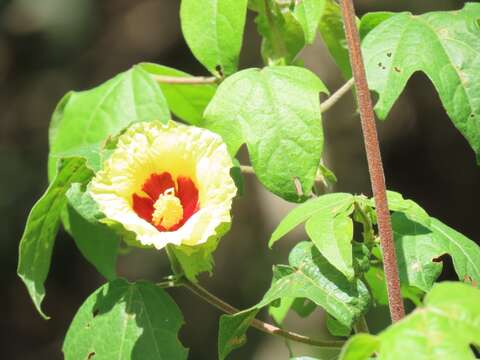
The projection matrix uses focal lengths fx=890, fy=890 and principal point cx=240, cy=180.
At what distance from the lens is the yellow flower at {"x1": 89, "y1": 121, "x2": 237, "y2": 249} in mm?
1064

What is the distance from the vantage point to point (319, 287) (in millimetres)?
1031

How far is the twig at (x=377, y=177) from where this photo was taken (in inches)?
38.6

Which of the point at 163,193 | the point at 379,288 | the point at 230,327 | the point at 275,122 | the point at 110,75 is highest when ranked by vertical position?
the point at 275,122

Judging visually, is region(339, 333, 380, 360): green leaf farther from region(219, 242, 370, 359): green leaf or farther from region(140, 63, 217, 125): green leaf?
region(140, 63, 217, 125): green leaf

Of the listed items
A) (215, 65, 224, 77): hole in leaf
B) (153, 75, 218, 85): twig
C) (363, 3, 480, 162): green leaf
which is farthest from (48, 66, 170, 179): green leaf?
(363, 3, 480, 162): green leaf

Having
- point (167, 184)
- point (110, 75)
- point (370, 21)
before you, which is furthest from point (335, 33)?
point (110, 75)

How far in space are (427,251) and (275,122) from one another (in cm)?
24

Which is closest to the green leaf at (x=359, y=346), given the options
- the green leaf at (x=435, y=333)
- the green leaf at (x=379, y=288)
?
the green leaf at (x=435, y=333)

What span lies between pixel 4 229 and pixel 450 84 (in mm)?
3257

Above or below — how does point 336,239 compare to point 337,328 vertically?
above

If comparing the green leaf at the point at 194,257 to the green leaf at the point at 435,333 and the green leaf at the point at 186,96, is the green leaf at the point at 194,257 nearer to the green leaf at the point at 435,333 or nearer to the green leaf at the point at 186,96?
the green leaf at the point at 435,333

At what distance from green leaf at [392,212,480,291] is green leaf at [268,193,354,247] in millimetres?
106

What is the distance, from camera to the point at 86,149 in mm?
1218

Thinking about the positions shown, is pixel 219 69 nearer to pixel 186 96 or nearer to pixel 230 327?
pixel 186 96
